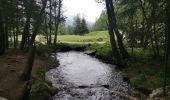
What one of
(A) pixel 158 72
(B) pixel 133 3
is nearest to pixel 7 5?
(B) pixel 133 3

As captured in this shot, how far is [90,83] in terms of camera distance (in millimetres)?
21250

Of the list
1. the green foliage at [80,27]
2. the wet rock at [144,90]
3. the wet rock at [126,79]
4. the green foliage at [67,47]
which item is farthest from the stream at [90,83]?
the green foliage at [80,27]

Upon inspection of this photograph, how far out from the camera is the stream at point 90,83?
57.3ft

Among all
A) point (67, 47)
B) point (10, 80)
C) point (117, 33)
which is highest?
point (117, 33)

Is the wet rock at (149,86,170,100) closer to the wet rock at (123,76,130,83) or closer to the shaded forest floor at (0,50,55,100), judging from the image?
the wet rock at (123,76,130,83)

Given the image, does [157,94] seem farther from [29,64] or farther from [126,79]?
[29,64]

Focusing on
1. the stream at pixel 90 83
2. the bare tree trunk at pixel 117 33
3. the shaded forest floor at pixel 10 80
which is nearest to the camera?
the shaded forest floor at pixel 10 80

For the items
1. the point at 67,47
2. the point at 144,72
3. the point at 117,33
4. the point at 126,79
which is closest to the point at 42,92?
the point at 126,79

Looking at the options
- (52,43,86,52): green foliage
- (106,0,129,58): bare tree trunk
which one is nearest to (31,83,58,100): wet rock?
(106,0,129,58): bare tree trunk

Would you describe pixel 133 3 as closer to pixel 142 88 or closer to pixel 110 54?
pixel 110 54

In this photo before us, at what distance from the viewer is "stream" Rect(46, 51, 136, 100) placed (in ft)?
57.3

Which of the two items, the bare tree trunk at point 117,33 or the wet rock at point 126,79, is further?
the bare tree trunk at point 117,33

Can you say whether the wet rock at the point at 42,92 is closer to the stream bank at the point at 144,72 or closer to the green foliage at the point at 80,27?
the stream bank at the point at 144,72

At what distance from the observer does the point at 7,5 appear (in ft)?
89.8
